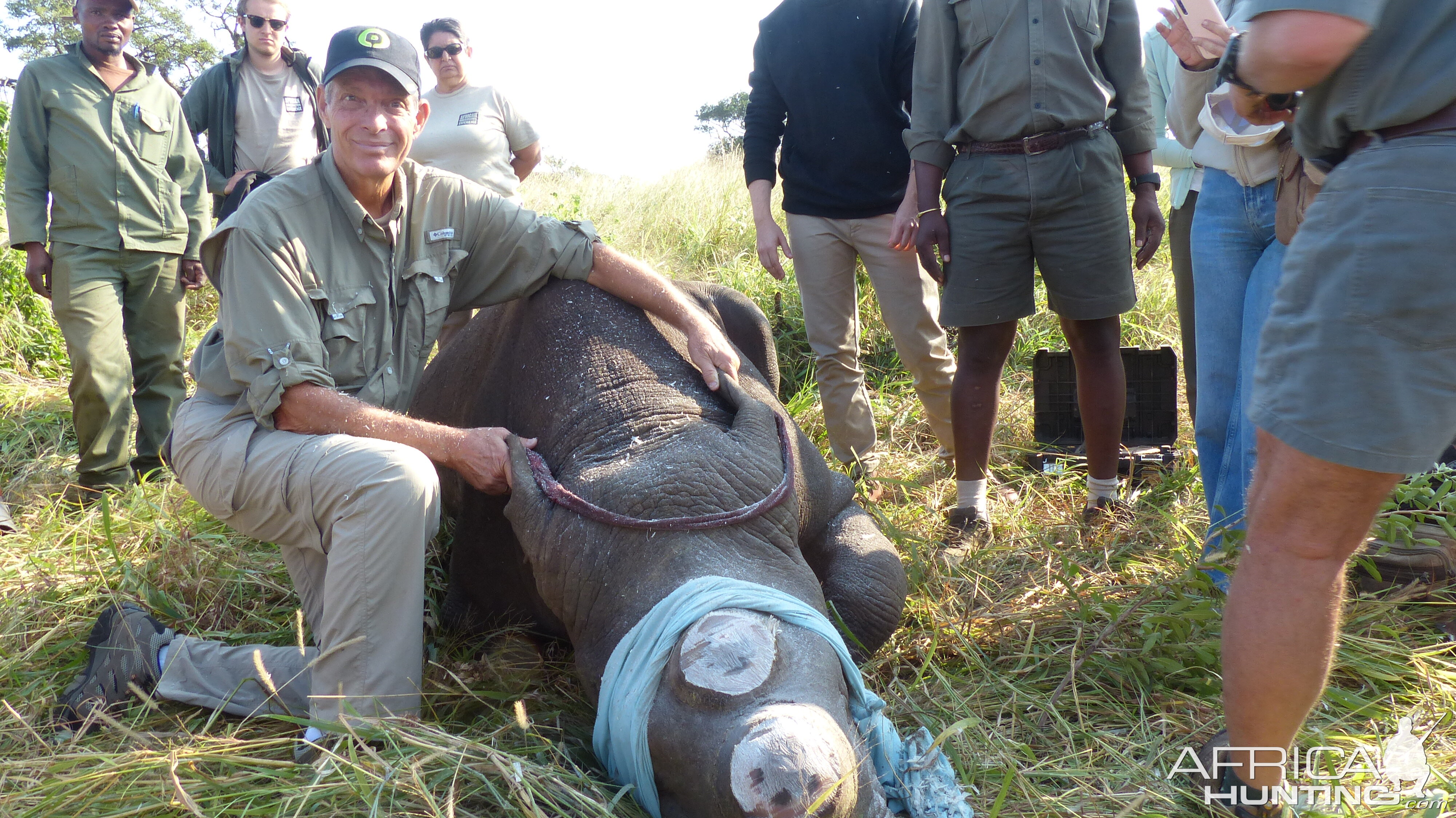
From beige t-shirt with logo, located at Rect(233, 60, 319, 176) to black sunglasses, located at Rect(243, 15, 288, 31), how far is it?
0.78ft

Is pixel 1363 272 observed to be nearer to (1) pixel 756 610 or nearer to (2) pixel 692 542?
(1) pixel 756 610

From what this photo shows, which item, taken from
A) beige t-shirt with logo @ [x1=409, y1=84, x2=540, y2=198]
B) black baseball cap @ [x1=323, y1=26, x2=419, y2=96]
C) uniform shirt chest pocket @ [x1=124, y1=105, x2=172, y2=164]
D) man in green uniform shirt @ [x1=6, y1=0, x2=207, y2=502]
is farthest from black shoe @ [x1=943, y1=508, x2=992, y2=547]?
uniform shirt chest pocket @ [x1=124, y1=105, x2=172, y2=164]

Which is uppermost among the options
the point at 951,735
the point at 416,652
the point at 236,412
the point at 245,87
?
the point at 245,87

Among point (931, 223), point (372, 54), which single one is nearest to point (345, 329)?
point (372, 54)

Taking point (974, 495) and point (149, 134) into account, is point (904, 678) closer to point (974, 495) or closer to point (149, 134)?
point (974, 495)

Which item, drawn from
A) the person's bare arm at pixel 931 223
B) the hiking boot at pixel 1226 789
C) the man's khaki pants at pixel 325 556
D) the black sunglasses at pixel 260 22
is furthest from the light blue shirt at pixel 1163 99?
the black sunglasses at pixel 260 22

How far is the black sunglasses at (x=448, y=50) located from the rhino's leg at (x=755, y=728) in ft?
16.4

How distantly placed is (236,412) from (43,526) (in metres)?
2.37

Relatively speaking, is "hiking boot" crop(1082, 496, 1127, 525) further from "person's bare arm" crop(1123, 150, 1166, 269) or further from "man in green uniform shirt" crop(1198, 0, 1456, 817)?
"man in green uniform shirt" crop(1198, 0, 1456, 817)

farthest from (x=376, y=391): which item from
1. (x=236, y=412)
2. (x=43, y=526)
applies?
(x=43, y=526)

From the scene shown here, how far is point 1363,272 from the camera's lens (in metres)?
1.98

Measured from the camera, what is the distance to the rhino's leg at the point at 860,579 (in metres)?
3.15

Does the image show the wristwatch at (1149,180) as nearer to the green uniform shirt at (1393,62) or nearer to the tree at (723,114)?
the green uniform shirt at (1393,62)

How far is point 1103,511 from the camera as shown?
4355mm
